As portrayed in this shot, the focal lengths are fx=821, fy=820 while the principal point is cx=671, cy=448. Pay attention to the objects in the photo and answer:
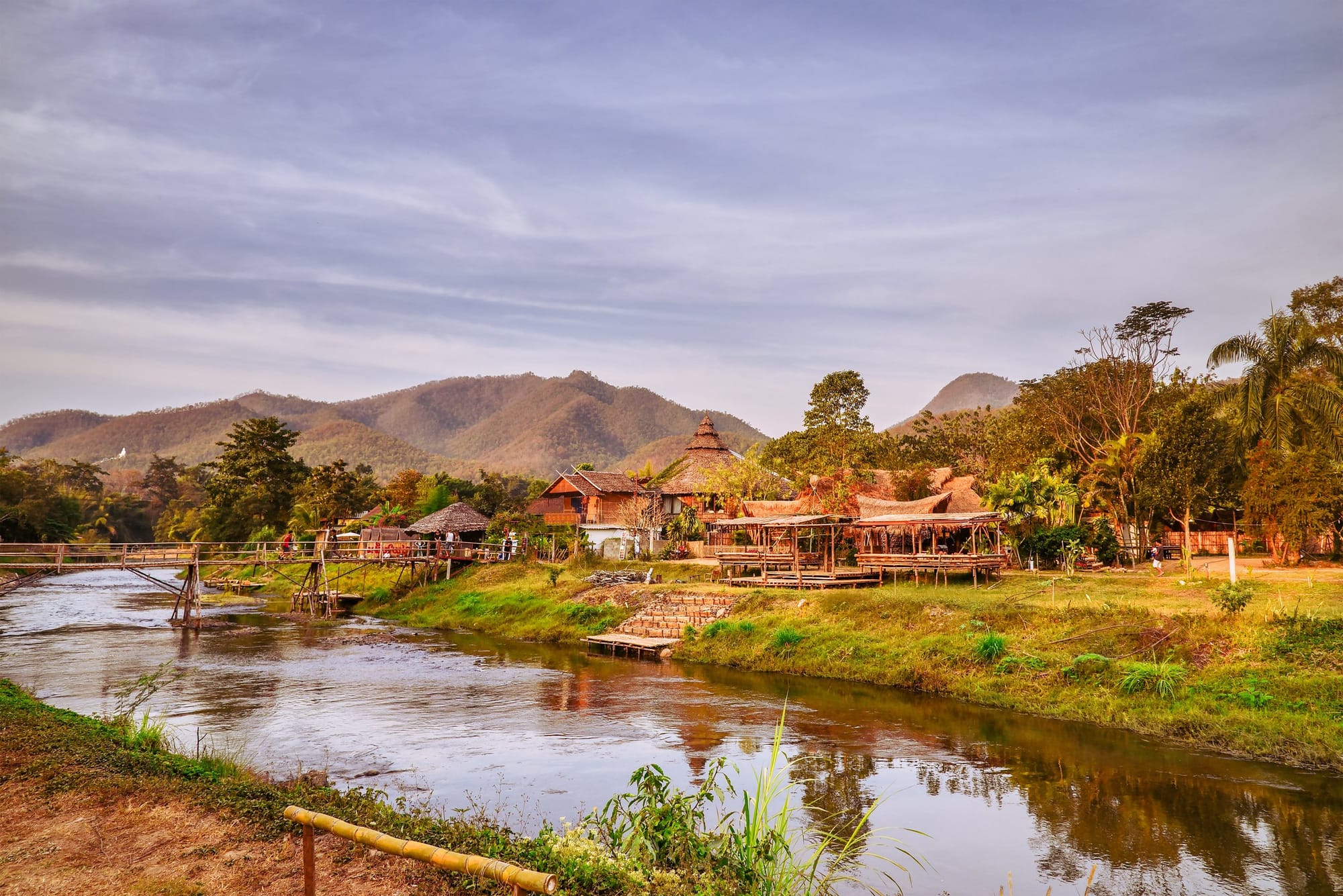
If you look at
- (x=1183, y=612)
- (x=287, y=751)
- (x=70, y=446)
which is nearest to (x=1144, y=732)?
(x=1183, y=612)

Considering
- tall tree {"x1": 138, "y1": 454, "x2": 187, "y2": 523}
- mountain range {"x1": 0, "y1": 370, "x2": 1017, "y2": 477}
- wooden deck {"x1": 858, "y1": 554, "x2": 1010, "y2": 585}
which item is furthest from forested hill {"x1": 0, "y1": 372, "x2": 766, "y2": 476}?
wooden deck {"x1": 858, "y1": 554, "x2": 1010, "y2": 585}

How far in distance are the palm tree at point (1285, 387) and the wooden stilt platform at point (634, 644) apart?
22840 mm

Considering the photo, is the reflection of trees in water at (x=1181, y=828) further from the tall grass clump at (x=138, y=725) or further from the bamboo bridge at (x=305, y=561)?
the bamboo bridge at (x=305, y=561)

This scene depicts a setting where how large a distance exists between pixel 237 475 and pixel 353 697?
49213 millimetres

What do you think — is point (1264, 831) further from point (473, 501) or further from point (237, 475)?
point (237, 475)

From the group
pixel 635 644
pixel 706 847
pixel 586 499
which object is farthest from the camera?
pixel 586 499

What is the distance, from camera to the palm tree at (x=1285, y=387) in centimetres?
2969

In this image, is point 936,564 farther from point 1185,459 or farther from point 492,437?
point 492,437

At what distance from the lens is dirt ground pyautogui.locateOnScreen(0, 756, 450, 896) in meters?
6.47

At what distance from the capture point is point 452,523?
46.7 metres

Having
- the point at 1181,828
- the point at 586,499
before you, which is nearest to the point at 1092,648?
the point at 1181,828

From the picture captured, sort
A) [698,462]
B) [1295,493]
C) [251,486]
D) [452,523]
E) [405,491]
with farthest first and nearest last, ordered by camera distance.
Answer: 1. [405,491]
2. [251,486]
3. [698,462]
4. [452,523]
5. [1295,493]

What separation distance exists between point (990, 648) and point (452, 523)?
112 ft

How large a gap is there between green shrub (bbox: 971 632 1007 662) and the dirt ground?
49.2ft
